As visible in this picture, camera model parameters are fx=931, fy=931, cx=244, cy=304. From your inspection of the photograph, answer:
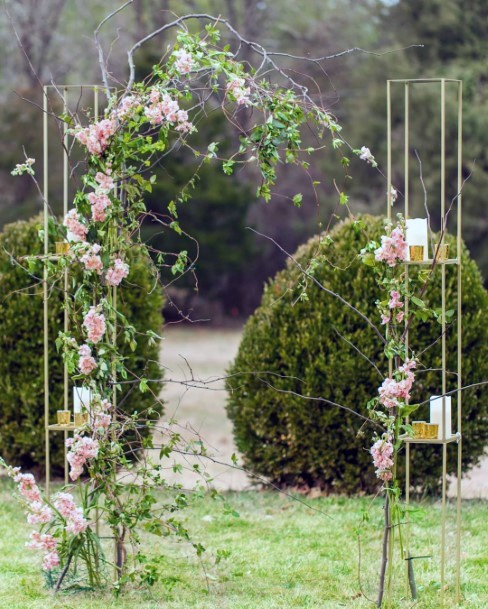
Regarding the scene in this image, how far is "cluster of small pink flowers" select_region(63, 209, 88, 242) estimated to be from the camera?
12.0ft

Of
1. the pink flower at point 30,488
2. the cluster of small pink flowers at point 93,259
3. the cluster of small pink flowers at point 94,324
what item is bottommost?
the pink flower at point 30,488

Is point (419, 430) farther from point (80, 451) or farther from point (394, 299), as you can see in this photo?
point (80, 451)

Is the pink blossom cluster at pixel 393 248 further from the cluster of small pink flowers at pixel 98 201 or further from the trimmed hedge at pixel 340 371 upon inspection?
the trimmed hedge at pixel 340 371

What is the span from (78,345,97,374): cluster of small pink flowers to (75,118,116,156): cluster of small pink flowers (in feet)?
2.54

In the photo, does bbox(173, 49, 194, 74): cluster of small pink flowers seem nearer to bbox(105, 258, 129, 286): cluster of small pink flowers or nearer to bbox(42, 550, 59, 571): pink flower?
bbox(105, 258, 129, 286): cluster of small pink flowers

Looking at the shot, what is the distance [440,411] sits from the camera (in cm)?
375

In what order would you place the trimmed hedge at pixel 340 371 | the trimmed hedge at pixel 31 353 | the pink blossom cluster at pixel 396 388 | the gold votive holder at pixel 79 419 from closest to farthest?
the pink blossom cluster at pixel 396 388, the gold votive holder at pixel 79 419, the trimmed hedge at pixel 340 371, the trimmed hedge at pixel 31 353

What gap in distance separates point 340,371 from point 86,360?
7.91 feet

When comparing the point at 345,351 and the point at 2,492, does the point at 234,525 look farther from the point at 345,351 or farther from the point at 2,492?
the point at 2,492

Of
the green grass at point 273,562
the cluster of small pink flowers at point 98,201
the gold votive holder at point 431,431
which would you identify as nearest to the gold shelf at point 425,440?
the gold votive holder at point 431,431

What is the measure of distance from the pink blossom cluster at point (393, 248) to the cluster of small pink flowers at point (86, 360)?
118 centimetres

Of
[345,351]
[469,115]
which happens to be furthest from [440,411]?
[469,115]

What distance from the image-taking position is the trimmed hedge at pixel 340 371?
5742 millimetres

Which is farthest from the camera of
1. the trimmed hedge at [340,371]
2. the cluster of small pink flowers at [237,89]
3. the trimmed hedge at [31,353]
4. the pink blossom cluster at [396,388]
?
the trimmed hedge at [31,353]
